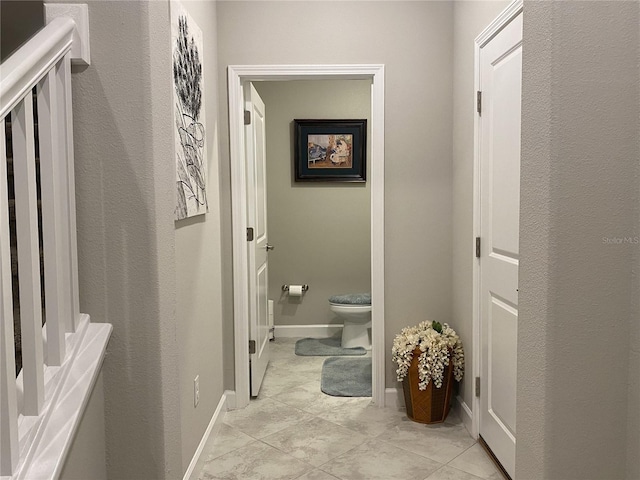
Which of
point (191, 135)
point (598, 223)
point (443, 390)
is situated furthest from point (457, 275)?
A: point (598, 223)

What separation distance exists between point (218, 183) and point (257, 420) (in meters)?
1.38

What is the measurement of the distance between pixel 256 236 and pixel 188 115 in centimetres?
128

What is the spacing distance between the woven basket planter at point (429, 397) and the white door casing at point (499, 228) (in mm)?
261

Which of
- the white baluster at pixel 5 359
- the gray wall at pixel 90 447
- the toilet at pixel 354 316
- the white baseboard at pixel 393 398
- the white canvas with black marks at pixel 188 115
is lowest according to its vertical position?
the white baseboard at pixel 393 398

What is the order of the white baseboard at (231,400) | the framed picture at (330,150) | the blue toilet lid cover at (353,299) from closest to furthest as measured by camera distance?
the white baseboard at (231,400), the blue toilet lid cover at (353,299), the framed picture at (330,150)

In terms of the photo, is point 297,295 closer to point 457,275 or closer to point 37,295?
point 457,275

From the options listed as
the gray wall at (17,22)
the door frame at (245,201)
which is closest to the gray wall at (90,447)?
the gray wall at (17,22)

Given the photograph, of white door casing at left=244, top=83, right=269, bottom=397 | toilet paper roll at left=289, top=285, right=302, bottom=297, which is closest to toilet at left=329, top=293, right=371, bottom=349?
toilet paper roll at left=289, top=285, right=302, bottom=297

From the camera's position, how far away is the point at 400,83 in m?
3.35

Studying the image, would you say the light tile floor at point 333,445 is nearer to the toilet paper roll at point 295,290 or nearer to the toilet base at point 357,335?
the toilet base at point 357,335

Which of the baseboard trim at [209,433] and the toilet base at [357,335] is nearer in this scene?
the baseboard trim at [209,433]

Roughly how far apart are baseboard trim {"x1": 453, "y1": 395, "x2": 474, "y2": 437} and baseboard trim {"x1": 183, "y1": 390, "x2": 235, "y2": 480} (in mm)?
1339

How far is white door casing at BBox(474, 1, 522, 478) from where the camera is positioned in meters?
2.44

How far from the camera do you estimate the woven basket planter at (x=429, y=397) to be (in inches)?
126
